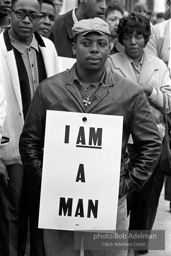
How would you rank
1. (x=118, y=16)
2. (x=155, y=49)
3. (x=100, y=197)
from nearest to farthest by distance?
(x=100, y=197) < (x=155, y=49) < (x=118, y=16)

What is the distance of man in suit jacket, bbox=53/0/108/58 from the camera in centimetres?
720

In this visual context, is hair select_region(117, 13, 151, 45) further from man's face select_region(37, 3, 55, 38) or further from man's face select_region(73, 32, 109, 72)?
man's face select_region(73, 32, 109, 72)

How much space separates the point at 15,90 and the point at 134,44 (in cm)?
127

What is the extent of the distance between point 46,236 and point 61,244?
0.14 meters

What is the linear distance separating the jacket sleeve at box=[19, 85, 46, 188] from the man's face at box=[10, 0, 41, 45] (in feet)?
3.84

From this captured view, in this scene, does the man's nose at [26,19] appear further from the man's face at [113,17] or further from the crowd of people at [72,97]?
the man's face at [113,17]

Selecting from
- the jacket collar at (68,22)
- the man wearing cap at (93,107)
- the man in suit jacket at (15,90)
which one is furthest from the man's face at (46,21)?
the man wearing cap at (93,107)

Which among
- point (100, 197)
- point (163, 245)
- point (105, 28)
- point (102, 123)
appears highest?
point (105, 28)

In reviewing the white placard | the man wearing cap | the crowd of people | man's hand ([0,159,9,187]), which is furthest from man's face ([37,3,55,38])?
the white placard

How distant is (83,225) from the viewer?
475cm

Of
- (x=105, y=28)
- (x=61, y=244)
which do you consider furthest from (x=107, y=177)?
(x=105, y=28)

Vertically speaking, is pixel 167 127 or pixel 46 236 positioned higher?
pixel 167 127

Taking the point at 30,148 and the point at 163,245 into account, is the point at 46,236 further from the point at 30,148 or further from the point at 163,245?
the point at 163,245

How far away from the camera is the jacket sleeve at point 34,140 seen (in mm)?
4977
